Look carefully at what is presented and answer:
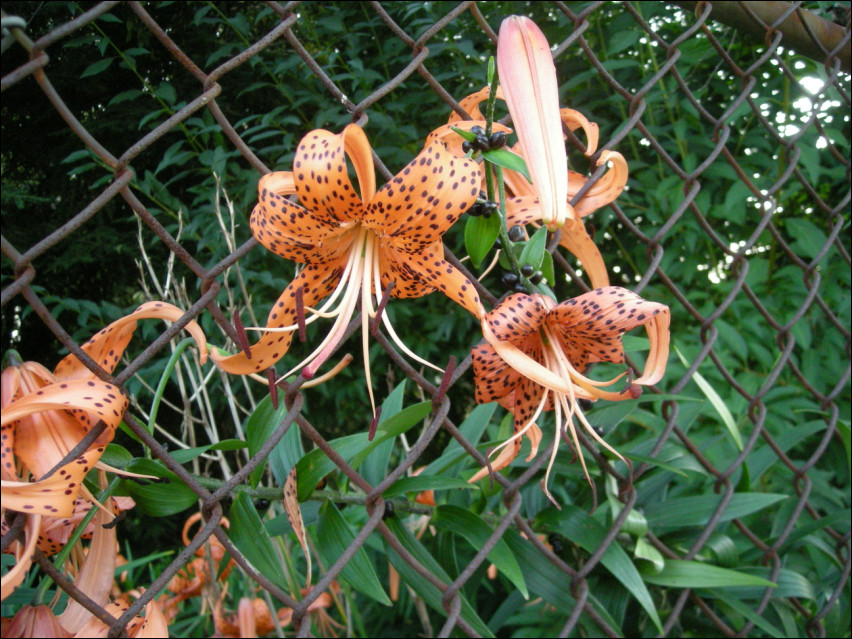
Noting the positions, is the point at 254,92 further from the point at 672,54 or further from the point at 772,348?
the point at 772,348

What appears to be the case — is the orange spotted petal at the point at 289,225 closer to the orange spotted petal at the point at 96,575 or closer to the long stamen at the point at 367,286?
the long stamen at the point at 367,286

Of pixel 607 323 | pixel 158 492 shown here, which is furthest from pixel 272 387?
pixel 607 323

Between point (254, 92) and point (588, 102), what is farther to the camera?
point (588, 102)

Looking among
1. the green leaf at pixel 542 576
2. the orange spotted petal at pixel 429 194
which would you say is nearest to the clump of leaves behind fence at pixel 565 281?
the green leaf at pixel 542 576

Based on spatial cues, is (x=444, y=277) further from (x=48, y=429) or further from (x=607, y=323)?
(x=48, y=429)

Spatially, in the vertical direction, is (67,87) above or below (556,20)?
above

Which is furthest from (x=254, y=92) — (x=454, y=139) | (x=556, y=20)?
(x=454, y=139)

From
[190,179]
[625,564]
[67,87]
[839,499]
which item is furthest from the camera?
[190,179]
